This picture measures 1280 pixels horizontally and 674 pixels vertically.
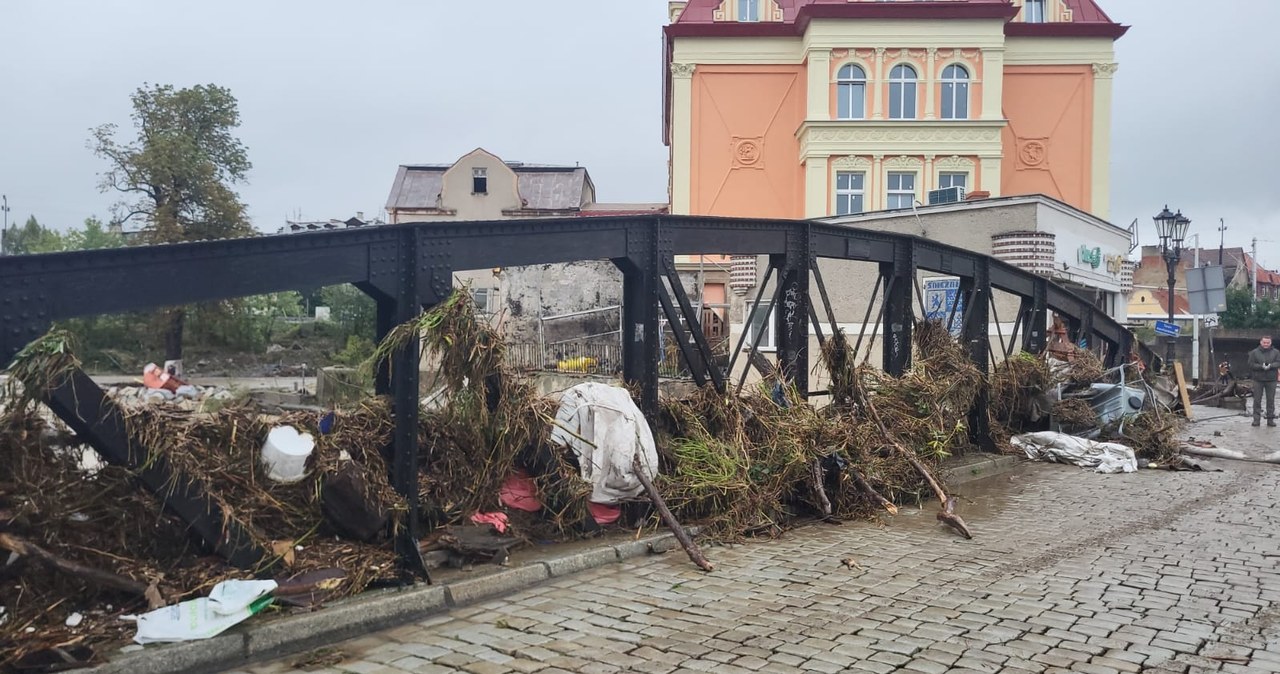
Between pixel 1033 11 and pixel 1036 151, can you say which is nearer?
pixel 1036 151

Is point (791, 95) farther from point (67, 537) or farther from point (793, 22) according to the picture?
point (67, 537)

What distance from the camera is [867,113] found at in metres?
34.4

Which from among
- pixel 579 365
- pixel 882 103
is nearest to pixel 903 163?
pixel 882 103

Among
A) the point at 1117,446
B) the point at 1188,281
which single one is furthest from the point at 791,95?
the point at 1117,446

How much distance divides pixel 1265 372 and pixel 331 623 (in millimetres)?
19604

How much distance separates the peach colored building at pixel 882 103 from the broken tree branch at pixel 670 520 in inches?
1115

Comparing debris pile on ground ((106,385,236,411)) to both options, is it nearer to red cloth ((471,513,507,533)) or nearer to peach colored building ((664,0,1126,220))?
red cloth ((471,513,507,533))

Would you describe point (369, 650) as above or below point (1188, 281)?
below

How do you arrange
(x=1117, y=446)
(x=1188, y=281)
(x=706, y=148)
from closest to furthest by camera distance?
1. (x=1117, y=446)
2. (x=1188, y=281)
3. (x=706, y=148)

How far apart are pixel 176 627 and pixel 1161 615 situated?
5.93 m

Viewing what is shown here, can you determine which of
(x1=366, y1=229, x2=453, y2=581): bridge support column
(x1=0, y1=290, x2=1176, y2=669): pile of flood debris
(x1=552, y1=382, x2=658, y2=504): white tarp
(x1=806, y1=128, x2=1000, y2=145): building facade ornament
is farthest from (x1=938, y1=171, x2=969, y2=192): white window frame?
(x1=366, y1=229, x2=453, y2=581): bridge support column

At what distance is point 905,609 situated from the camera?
6027 millimetres

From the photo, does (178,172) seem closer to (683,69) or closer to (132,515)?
(683,69)

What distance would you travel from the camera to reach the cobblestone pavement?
5.05 m
